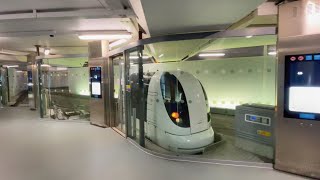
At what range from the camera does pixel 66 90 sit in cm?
1217

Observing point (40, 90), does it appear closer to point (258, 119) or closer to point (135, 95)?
point (135, 95)

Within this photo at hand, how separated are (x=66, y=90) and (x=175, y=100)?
8965 mm

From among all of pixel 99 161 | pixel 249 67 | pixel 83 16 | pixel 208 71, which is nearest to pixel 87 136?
pixel 99 161

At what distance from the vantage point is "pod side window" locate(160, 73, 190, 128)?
15.7ft

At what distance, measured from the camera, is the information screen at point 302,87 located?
3.37 m

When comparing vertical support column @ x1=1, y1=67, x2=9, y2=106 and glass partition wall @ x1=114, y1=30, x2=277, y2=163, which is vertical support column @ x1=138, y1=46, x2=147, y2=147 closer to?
glass partition wall @ x1=114, y1=30, x2=277, y2=163

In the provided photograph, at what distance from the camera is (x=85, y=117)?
8.89 meters

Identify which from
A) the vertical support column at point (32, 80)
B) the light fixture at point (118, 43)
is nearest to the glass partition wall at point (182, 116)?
the light fixture at point (118, 43)

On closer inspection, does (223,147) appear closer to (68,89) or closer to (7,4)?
(7,4)

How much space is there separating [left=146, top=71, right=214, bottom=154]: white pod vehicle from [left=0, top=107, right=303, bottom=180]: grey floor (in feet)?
2.01

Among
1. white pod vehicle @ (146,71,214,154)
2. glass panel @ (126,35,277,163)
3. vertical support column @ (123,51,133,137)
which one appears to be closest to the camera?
glass panel @ (126,35,277,163)

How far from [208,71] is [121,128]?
446 centimetres

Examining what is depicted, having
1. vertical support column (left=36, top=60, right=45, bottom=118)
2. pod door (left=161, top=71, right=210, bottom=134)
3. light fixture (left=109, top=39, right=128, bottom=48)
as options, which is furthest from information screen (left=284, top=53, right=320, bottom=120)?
vertical support column (left=36, top=60, right=45, bottom=118)

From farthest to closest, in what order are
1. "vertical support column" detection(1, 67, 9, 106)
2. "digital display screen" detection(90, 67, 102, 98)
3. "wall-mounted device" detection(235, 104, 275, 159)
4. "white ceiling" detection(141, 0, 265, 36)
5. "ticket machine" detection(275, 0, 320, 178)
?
1. "vertical support column" detection(1, 67, 9, 106)
2. "digital display screen" detection(90, 67, 102, 98)
3. "wall-mounted device" detection(235, 104, 275, 159)
4. "ticket machine" detection(275, 0, 320, 178)
5. "white ceiling" detection(141, 0, 265, 36)
